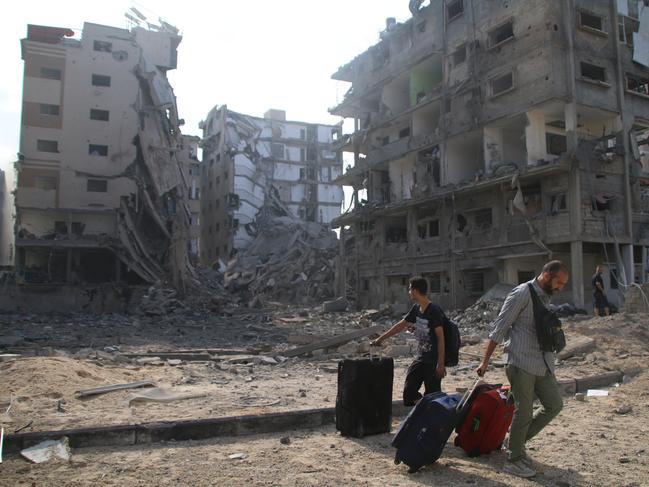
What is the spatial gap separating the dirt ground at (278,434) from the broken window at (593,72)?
58.1 ft

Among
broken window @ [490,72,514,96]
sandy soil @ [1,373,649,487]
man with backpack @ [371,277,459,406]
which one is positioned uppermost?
broken window @ [490,72,514,96]

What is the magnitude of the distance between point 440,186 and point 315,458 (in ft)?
85.2

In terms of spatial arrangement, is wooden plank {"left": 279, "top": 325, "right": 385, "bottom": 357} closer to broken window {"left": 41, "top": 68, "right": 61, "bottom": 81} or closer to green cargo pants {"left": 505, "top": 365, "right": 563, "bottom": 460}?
green cargo pants {"left": 505, "top": 365, "right": 563, "bottom": 460}

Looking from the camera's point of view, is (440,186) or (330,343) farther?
(440,186)

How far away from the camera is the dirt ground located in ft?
14.1

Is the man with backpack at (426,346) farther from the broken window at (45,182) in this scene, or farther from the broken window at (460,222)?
the broken window at (45,182)

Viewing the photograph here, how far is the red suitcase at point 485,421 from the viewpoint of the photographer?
466 cm

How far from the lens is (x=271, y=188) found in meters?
59.9

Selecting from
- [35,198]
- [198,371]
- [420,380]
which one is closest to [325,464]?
[420,380]

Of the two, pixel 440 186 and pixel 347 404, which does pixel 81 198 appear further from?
pixel 347 404

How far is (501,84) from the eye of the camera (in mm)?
27422

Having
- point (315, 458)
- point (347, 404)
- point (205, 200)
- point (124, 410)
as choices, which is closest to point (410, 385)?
point (347, 404)

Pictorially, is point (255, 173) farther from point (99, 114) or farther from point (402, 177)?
point (402, 177)

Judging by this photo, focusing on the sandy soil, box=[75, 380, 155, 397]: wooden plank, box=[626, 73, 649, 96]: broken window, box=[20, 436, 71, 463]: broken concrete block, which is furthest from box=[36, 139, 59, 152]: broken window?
the sandy soil
